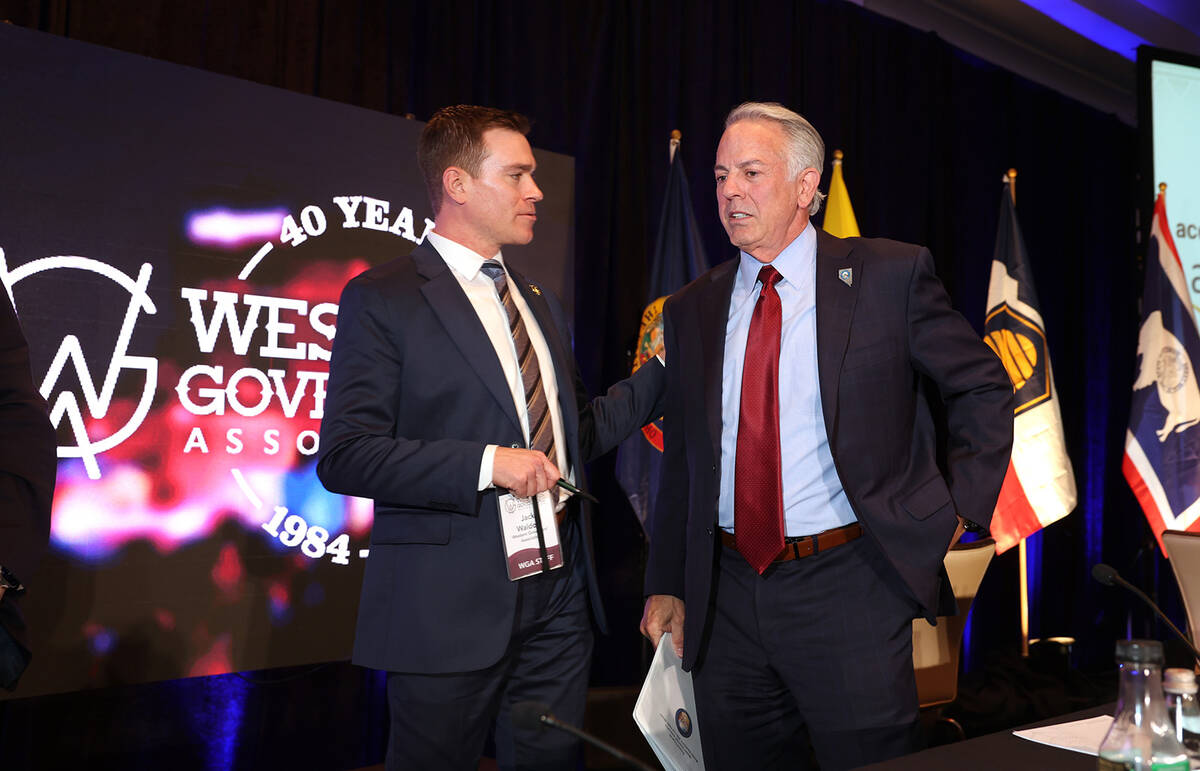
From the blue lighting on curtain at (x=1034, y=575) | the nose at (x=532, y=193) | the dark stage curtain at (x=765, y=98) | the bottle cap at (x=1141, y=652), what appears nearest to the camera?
the bottle cap at (x=1141, y=652)

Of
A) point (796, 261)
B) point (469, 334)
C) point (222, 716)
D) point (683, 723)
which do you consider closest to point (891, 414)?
point (796, 261)

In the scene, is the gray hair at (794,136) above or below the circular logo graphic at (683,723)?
above

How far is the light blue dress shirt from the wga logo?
1698 millimetres

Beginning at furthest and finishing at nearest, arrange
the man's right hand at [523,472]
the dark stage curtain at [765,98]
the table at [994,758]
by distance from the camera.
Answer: the dark stage curtain at [765,98], the man's right hand at [523,472], the table at [994,758]

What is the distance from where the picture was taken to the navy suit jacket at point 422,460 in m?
1.89

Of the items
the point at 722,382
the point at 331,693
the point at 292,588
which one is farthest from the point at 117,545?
the point at 722,382

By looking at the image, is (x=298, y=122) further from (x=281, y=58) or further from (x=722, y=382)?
(x=722, y=382)

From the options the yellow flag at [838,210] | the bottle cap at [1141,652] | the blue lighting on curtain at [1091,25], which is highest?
the blue lighting on curtain at [1091,25]

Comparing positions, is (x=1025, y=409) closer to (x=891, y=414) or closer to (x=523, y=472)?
(x=891, y=414)

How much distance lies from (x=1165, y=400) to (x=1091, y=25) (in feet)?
10.4

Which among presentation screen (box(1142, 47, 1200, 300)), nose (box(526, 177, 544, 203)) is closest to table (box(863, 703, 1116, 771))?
nose (box(526, 177, 544, 203))

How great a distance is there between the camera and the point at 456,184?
2250 millimetres

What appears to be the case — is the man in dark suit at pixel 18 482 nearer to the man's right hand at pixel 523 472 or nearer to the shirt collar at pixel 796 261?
the man's right hand at pixel 523 472

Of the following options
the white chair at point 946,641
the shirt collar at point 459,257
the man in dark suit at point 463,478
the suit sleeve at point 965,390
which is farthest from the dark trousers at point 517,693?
the white chair at point 946,641
